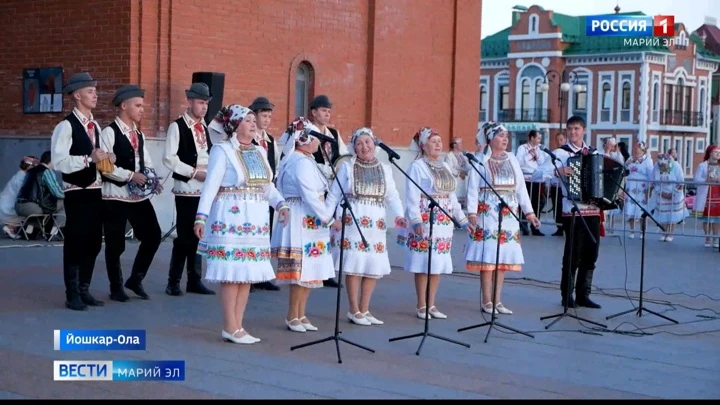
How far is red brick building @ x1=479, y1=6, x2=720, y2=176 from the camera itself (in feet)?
228

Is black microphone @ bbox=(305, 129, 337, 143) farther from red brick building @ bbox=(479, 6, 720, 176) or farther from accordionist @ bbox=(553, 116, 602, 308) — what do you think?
red brick building @ bbox=(479, 6, 720, 176)

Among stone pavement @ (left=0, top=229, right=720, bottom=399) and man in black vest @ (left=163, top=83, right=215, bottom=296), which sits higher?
man in black vest @ (left=163, top=83, right=215, bottom=296)

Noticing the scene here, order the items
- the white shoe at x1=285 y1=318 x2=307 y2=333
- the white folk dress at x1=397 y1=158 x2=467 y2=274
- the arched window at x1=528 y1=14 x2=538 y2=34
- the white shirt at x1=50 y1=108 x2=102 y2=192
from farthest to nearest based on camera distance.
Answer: the arched window at x1=528 y1=14 x2=538 y2=34
the white folk dress at x1=397 y1=158 x2=467 y2=274
the white shirt at x1=50 y1=108 x2=102 y2=192
the white shoe at x1=285 y1=318 x2=307 y2=333

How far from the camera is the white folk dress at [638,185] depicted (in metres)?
21.2

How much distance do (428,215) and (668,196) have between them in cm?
1146

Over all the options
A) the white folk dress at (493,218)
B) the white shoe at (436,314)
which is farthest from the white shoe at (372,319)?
the white folk dress at (493,218)

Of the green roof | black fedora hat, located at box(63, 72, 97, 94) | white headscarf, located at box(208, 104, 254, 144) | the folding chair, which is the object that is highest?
the green roof

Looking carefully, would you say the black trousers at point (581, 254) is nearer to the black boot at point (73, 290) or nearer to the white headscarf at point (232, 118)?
the white headscarf at point (232, 118)

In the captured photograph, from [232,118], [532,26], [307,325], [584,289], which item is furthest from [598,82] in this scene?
[232,118]

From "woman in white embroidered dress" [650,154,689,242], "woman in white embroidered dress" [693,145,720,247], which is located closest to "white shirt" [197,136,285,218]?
"woman in white embroidered dress" [693,145,720,247]

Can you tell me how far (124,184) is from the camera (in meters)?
10.9

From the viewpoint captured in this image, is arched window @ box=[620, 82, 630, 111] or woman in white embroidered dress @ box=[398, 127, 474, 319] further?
arched window @ box=[620, 82, 630, 111]

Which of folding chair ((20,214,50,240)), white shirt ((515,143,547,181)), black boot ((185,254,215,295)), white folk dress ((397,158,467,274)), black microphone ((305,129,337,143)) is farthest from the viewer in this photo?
white shirt ((515,143,547,181))
